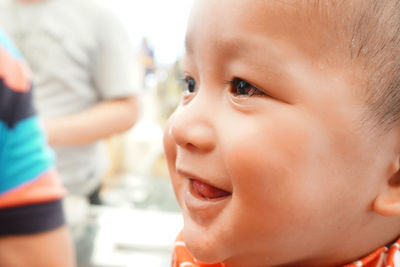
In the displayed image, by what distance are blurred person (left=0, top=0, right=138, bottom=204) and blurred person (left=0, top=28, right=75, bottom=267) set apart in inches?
18.8

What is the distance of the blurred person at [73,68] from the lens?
104 cm

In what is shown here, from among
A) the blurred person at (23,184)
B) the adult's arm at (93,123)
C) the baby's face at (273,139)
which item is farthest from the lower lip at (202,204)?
the adult's arm at (93,123)

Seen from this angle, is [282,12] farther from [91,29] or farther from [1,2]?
[1,2]

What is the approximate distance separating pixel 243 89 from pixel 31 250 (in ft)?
1.41

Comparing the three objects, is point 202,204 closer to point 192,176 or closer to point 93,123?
point 192,176

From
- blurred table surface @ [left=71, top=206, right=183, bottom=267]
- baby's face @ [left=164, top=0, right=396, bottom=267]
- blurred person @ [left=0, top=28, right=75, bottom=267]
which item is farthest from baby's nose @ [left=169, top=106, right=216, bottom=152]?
blurred table surface @ [left=71, top=206, right=183, bottom=267]

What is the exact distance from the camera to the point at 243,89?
328mm

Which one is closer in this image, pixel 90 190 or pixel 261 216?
pixel 261 216

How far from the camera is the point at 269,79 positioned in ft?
1.01

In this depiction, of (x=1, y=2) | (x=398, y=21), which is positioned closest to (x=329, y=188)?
(x=398, y=21)

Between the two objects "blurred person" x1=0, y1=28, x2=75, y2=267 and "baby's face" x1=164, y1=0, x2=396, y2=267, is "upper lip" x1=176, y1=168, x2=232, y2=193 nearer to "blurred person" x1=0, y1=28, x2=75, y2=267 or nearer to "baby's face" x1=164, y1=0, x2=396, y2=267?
"baby's face" x1=164, y1=0, x2=396, y2=267

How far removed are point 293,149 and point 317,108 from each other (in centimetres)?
4

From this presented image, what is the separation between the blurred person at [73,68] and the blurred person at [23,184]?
0.48 m

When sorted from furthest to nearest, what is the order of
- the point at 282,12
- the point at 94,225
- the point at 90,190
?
the point at 90,190 < the point at 94,225 < the point at 282,12
